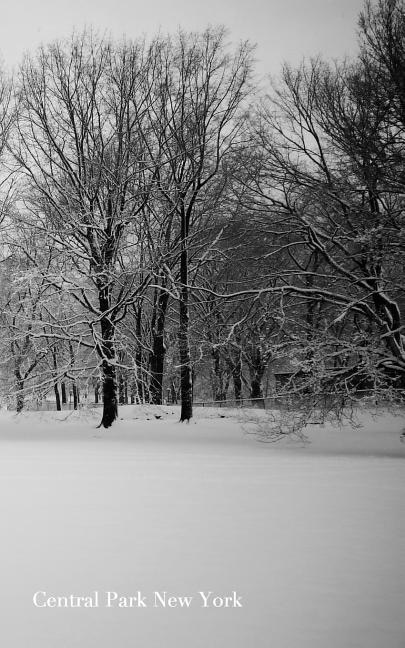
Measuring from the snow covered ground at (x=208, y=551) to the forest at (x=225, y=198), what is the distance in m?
4.60

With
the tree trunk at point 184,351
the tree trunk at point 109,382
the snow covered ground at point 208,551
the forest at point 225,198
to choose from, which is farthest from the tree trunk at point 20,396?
the snow covered ground at point 208,551

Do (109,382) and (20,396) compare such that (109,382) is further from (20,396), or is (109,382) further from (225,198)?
(225,198)

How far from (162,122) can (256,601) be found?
799 inches

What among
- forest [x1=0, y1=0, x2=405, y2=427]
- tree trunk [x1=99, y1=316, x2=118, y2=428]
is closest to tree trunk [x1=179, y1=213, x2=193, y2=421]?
forest [x1=0, y1=0, x2=405, y2=427]

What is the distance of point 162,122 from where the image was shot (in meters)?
21.2

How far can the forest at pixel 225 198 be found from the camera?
12.5 m

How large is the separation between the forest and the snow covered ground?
460 centimetres

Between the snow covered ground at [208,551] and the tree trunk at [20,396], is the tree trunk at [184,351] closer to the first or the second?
the tree trunk at [20,396]

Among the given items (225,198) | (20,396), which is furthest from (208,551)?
(20,396)

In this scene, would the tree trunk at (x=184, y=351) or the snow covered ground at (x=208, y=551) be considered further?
the tree trunk at (x=184, y=351)

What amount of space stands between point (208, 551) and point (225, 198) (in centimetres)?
1336

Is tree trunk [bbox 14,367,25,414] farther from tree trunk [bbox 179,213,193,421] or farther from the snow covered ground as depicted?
the snow covered ground

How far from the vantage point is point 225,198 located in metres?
16.7

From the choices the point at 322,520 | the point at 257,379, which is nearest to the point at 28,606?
the point at 322,520
